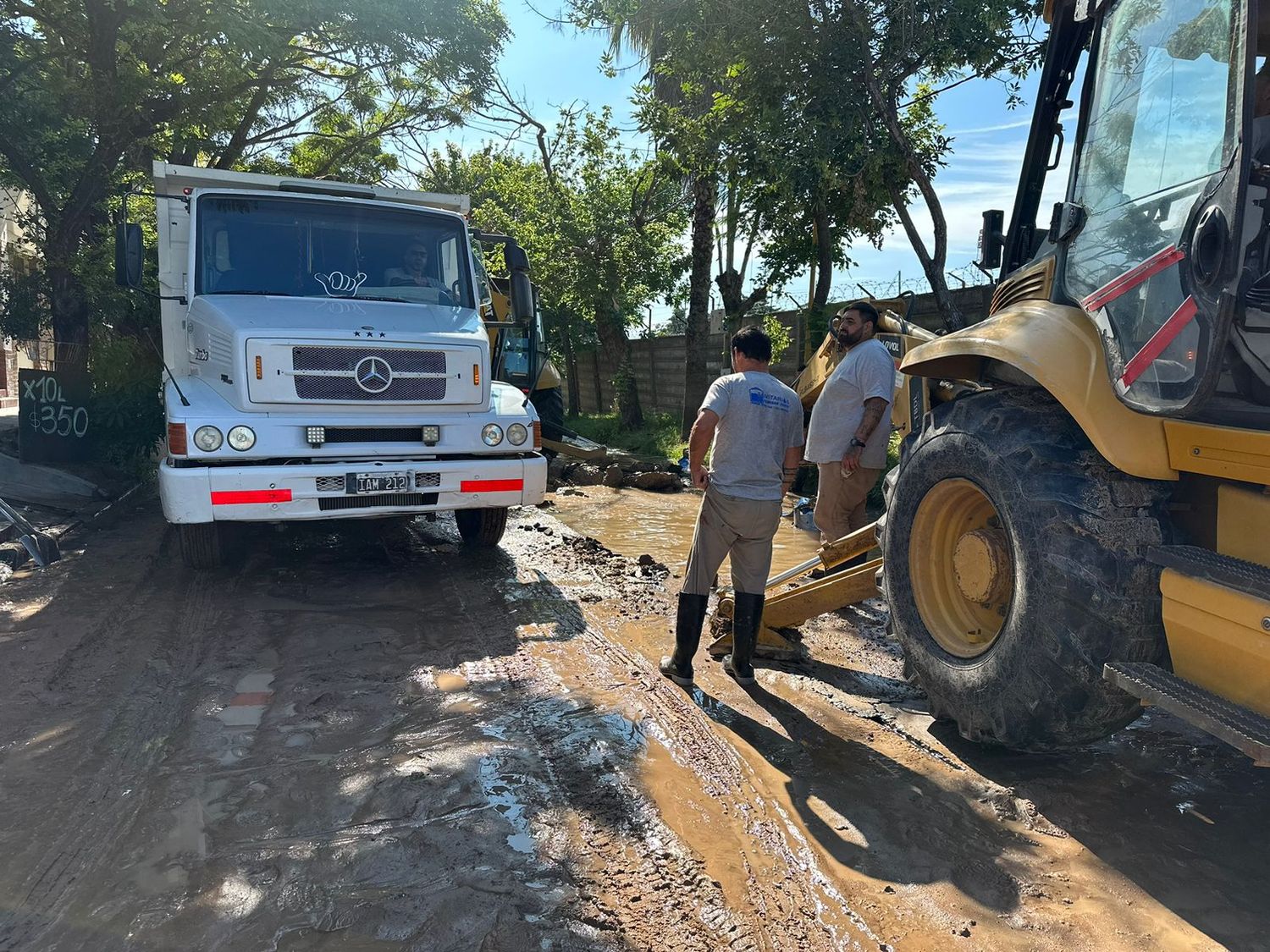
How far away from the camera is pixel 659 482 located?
36.7ft

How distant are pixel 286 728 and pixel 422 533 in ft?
13.9

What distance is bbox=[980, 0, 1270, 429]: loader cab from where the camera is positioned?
261 cm

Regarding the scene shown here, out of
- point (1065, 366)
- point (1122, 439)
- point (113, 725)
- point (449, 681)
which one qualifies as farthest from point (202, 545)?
point (1122, 439)

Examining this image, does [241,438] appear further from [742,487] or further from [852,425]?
[852,425]

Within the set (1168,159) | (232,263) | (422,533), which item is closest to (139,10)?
(232,263)

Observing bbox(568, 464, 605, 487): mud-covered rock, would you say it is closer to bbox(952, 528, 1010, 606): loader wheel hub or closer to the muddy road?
the muddy road

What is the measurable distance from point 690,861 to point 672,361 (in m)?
16.1

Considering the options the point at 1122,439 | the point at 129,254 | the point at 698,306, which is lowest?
the point at 1122,439

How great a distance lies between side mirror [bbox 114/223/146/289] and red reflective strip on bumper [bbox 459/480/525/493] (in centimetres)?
286

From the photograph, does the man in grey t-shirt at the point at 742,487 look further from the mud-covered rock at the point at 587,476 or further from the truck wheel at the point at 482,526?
the mud-covered rock at the point at 587,476

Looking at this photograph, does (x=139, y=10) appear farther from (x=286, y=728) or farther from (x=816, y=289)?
(x=286, y=728)

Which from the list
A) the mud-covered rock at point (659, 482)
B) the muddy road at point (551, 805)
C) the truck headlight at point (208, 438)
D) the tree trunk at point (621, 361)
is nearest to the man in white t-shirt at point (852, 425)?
the muddy road at point (551, 805)

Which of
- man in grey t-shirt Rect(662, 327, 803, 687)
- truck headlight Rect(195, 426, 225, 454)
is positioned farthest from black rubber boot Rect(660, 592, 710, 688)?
truck headlight Rect(195, 426, 225, 454)

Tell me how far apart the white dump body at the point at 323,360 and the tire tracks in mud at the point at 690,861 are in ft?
7.92
